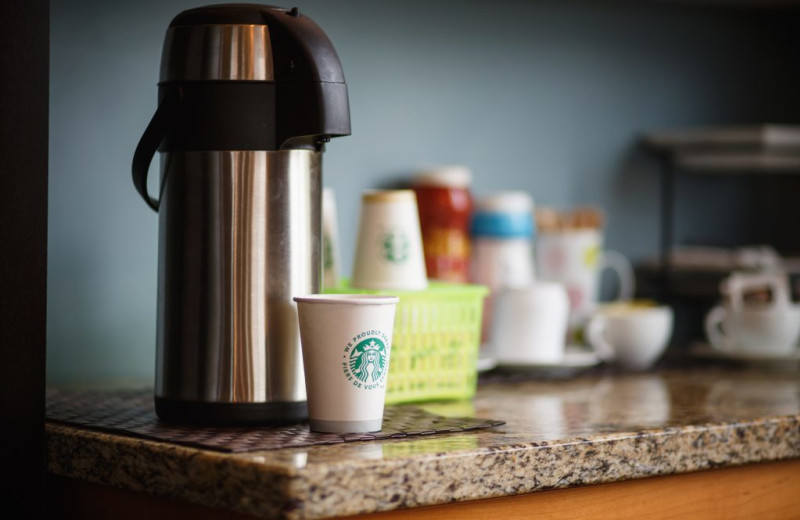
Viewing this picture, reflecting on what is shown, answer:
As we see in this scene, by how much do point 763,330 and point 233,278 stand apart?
103cm

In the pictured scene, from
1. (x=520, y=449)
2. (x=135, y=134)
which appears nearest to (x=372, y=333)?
(x=520, y=449)

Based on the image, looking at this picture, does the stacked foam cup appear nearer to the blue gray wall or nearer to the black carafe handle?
the black carafe handle

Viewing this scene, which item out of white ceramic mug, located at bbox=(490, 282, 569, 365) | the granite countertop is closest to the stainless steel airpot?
the granite countertop

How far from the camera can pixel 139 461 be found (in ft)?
3.18

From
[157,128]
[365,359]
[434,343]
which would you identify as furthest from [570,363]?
[157,128]

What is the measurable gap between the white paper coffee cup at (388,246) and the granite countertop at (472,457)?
0.16 m

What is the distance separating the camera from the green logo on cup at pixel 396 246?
134 centimetres

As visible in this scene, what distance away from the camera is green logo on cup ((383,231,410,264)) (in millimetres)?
1344

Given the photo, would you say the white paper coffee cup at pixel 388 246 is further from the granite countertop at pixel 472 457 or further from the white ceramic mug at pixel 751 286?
the white ceramic mug at pixel 751 286

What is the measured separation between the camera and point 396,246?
1346mm

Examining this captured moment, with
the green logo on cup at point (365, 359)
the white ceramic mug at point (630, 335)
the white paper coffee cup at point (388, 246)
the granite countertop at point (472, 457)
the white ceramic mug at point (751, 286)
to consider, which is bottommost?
the granite countertop at point (472, 457)

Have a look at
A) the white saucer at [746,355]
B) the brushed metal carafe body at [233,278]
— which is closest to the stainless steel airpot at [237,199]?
the brushed metal carafe body at [233,278]

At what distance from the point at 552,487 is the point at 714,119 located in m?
1.39

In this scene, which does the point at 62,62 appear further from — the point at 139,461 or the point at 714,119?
the point at 714,119
